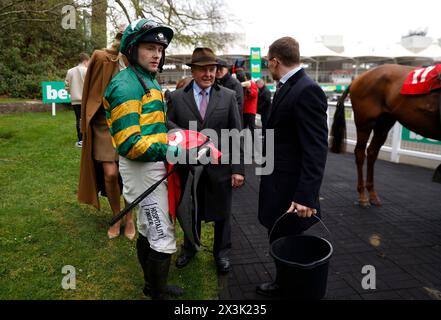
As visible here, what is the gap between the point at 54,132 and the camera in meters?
9.66

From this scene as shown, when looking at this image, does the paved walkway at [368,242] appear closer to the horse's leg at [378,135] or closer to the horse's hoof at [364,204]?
the horse's hoof at [364,204]

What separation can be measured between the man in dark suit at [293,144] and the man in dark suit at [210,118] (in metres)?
0.44

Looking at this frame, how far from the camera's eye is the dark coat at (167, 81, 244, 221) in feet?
10.2

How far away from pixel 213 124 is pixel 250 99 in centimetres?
413

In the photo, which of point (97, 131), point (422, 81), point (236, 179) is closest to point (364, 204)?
point (422, 81)

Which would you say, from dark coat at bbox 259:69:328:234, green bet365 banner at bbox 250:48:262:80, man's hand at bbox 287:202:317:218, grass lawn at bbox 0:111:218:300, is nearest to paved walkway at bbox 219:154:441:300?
grass lawn at bbox 0:111:218:300

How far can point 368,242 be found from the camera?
3988 mm

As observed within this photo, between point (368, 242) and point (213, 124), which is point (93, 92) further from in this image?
point (368, 242)

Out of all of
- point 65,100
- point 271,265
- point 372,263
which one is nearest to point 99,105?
point 271,265

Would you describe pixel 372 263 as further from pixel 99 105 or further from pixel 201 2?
pixel 201 2

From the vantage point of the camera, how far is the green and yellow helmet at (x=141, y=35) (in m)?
2.29

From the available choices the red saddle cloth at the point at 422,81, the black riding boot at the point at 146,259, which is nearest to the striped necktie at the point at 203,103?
the black riding boot at the point at 146,259

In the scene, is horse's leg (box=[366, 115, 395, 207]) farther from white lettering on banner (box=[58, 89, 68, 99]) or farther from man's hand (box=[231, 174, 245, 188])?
white lettering on banner (box=[58, 89, 68, 99])

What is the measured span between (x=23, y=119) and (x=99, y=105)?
9.45m
